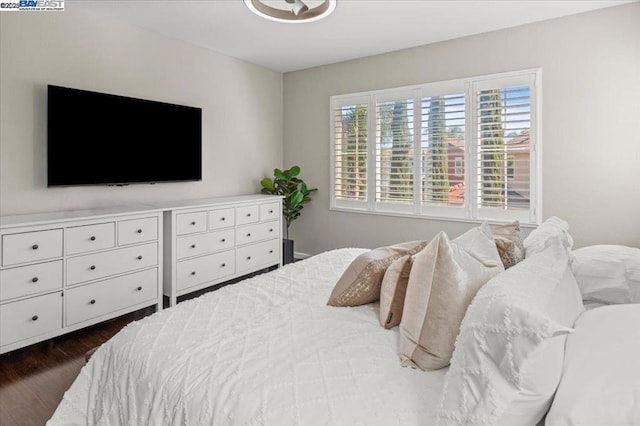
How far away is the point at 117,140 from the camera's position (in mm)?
3324

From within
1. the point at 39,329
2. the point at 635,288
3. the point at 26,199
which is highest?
the point at 26,199

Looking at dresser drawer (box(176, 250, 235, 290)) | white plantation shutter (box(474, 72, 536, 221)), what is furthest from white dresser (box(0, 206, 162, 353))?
white plantation shutter (box(474, 72, 536, 221))

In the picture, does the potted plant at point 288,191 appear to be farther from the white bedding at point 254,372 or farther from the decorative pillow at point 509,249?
the decorative pillow at point 509,249

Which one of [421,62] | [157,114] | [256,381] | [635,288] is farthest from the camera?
[421,62]

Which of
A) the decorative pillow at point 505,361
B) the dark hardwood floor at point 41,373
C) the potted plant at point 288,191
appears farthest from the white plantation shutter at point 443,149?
the dark hardwood floor at point 41,373

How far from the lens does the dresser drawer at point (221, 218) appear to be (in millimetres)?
3688

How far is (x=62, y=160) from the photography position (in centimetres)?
299

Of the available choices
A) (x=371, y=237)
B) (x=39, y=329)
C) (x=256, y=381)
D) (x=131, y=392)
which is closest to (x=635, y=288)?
(x=256, y=381)

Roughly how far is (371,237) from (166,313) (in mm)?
3130

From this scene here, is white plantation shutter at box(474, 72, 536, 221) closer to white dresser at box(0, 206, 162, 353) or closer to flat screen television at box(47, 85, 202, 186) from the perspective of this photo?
flat screen television at box(47, 85, 202, 186)

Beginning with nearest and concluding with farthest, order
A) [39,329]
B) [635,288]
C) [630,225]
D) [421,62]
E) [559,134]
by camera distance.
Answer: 1. [635,288]
2. [39,329]
3. [630,225]
4. [559,134]
5. [421,62]

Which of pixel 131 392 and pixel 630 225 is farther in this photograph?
pixel 630 225

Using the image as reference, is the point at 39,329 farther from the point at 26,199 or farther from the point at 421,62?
the point at 421,62

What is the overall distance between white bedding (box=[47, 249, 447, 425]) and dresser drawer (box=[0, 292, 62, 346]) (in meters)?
1.24
